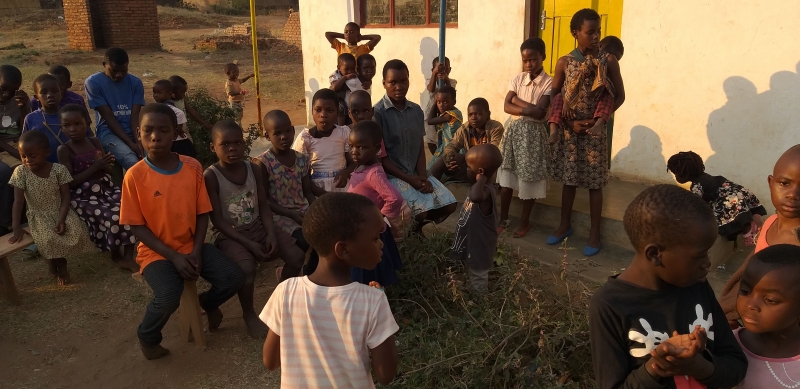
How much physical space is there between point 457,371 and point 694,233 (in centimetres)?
172

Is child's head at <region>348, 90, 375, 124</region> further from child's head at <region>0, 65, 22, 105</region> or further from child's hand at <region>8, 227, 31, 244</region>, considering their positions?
child's head at <region>0, 65, 22, 105</region>

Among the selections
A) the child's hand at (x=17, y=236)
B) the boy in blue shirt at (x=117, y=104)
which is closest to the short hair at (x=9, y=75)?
the boy in blue shirt at (x=117, y=104)

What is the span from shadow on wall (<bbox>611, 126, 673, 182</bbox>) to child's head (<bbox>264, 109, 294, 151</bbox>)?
344 cm

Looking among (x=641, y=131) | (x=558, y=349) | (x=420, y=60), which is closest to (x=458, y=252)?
(x=558, y=349)

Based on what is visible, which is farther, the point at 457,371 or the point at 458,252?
the point at 458,252

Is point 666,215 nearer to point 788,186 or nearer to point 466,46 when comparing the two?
point 788,186

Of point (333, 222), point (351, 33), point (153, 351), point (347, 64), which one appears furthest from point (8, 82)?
point (333, 222)

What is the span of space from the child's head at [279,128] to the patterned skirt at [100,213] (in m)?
1.64

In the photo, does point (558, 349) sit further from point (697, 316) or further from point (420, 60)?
point (420, 60)

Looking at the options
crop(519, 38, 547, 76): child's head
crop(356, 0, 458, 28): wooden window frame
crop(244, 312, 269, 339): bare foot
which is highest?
crop(356, 0, 458, 28): wooden window frame

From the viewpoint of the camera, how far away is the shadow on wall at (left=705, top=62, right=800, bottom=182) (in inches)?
184

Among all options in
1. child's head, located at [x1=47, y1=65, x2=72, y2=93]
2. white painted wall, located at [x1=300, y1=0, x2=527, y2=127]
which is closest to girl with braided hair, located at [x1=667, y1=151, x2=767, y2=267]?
white painted wall, located at [x1=300, y1=0, x2=527, y2=127]

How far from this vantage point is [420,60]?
301 inches

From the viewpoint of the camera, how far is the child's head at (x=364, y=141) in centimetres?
378
